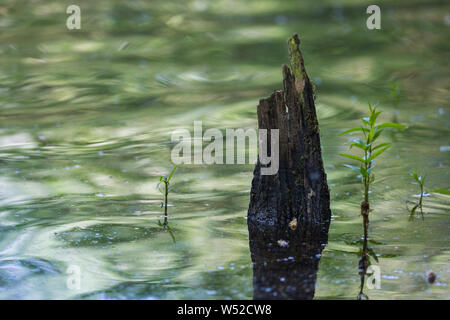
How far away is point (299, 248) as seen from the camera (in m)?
3.05

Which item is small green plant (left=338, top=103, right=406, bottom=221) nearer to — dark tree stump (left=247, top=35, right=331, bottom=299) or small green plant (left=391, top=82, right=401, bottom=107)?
dark tree stump (left=247, top=35, right=331, bottom=299)

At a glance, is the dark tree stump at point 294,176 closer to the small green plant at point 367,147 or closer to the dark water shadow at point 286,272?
the dark water shadow at point 286,272

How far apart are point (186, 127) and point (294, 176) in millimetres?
2287

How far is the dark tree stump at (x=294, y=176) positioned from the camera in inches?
125

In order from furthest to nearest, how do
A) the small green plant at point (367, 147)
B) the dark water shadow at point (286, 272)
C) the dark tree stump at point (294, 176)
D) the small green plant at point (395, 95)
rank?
1. the small green plant at point (395, 95)
2. the dark tree stump at point (294, 176)
3. the small green plant at point (367, 147)
4. the dark water shadow at point (286, 272)

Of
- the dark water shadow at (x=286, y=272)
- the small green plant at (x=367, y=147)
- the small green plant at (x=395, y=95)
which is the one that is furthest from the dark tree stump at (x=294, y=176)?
the small green plant at (x=395, y=95)

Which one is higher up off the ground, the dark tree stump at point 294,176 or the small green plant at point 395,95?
the small green plant at point 395,95

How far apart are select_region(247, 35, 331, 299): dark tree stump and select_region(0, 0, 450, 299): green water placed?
0.14m

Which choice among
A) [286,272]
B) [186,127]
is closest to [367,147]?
[286,272]

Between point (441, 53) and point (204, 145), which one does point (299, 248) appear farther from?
point (441, 53)

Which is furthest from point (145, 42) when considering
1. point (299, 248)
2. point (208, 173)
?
point (299, 248)

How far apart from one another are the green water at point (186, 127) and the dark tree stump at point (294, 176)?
0.14m

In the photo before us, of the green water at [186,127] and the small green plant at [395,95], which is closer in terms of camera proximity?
the green water at [186,127]
